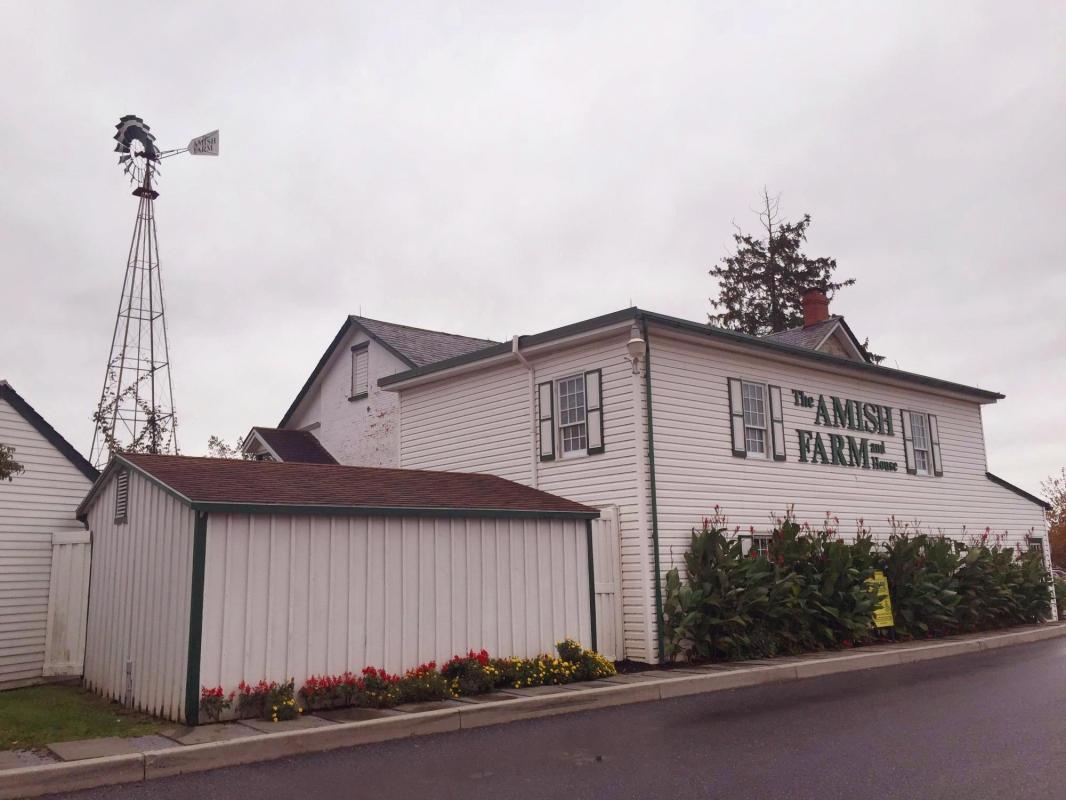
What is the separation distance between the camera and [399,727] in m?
8.97

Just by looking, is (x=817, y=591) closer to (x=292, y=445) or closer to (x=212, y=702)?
(x=212, y=702)

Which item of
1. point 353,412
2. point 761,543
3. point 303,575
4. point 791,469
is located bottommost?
point 303,575

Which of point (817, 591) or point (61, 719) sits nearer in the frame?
point (61, 719)

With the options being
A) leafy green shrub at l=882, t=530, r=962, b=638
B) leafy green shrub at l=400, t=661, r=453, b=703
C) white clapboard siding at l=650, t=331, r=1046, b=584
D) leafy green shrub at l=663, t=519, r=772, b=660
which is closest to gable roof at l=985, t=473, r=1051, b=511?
white clapboard siding at l=650, t=331, r=1046, b=584

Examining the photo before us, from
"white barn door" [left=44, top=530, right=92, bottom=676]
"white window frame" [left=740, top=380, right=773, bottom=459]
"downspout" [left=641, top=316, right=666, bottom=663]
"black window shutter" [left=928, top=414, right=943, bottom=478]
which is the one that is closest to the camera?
"white barn door" [left=44, top=530, right=92, bottom=676]

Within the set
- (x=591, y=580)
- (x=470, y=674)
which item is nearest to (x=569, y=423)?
(x=591, y=580)

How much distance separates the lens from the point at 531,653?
1215cm

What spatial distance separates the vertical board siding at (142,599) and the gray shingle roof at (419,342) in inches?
380

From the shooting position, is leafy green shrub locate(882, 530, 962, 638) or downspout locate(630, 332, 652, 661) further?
leafy green shrub locate(882, 530, 962, 638)

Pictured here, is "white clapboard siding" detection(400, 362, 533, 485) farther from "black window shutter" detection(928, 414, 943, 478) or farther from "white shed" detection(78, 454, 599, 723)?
"black window shutter" detection(928, 414, 943, 478)

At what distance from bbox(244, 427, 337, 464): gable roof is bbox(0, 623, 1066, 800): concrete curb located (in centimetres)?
1288

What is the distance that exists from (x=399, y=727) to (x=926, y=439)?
16.1 meters

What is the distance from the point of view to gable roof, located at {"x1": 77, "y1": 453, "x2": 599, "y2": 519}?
10086 mm

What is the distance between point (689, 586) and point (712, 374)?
12.5ft
